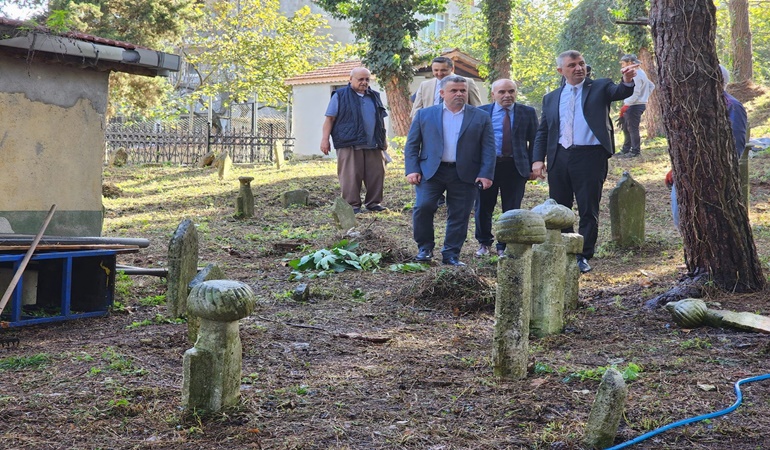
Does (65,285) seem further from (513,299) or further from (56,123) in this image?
(513,299)

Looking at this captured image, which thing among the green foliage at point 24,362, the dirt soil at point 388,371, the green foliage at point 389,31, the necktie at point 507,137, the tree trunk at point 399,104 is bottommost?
the green foliage at point 24,362

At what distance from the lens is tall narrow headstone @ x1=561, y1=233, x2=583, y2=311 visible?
5.70 m

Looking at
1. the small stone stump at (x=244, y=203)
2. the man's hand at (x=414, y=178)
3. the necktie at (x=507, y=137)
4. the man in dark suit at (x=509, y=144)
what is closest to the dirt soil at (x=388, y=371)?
the man in dark suit at (x=509, y=144)

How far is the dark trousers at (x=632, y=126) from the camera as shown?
1630 cm

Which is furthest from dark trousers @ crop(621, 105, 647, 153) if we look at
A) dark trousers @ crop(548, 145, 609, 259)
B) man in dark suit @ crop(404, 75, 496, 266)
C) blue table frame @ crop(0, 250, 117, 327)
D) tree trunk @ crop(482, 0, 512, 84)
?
blue table frame @ crop(0, 250, 117, 327)

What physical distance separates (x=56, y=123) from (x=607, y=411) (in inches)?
243

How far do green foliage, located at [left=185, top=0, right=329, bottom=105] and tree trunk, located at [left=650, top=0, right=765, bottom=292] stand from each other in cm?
2933

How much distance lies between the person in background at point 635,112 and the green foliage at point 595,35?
740 inches

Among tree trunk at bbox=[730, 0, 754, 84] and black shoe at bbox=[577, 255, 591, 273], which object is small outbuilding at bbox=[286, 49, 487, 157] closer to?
tree trunk at bbox=[730, 0, 754, 84]

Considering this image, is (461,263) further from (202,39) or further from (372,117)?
(202,39)

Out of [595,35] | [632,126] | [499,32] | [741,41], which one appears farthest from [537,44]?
[632,126]

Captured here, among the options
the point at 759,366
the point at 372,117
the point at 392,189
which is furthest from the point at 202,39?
the point at 759,366

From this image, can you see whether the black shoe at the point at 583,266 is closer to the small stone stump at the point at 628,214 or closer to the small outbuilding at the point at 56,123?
the small stone stump at the point at 628,214

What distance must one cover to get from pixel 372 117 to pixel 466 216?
3.93m
